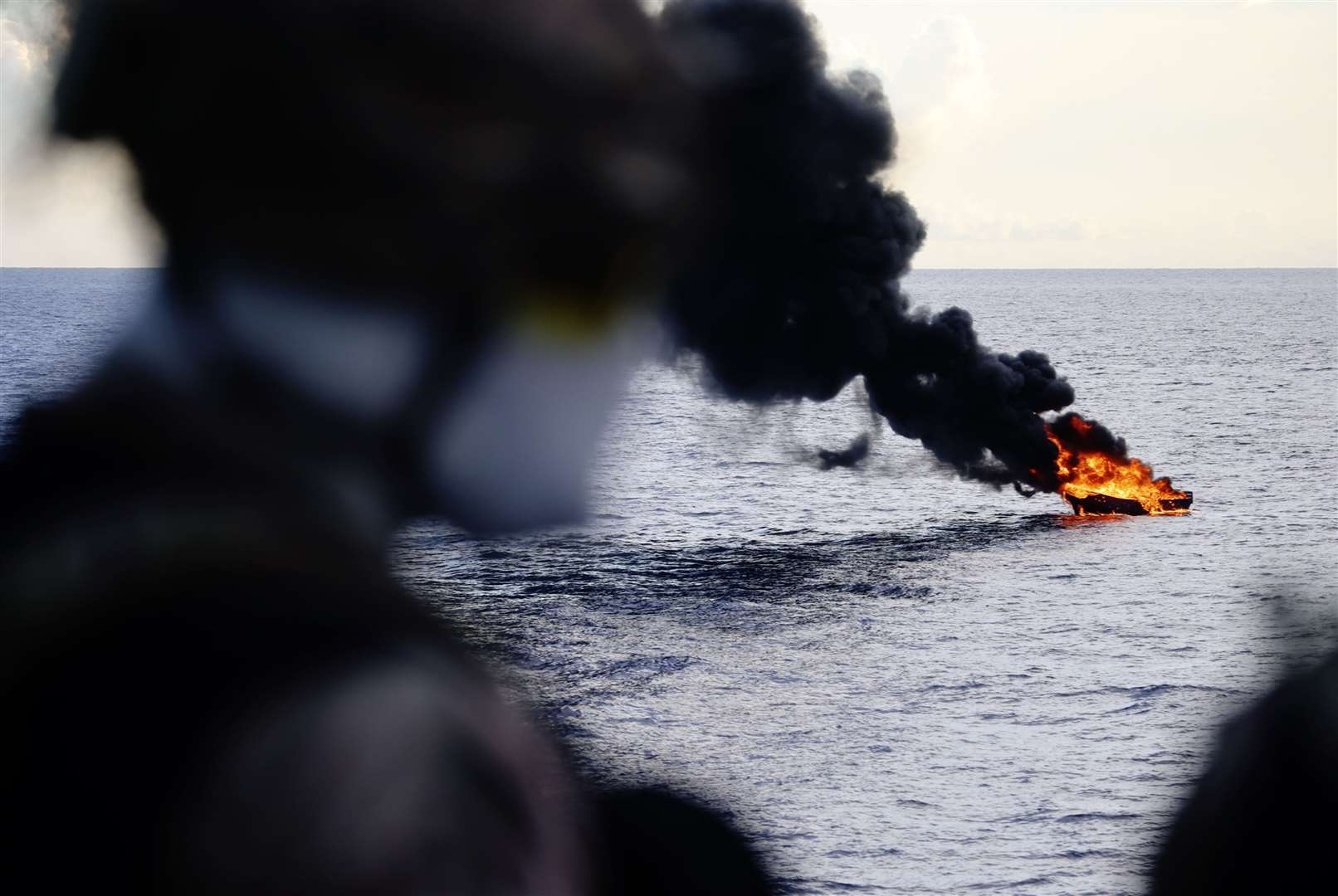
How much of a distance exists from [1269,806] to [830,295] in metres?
40.0

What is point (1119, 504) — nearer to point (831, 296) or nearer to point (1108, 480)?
point (1108, 480)

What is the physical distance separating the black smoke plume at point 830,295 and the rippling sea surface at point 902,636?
13.5 feet

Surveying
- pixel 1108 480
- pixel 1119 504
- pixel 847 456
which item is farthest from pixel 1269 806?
pixel 847 456

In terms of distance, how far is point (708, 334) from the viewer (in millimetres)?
37906

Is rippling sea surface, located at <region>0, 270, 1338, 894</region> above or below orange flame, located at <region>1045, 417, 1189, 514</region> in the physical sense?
below

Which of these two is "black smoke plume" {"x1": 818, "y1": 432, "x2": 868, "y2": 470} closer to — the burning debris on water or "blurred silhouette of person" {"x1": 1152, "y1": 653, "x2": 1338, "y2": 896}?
the burning debris on water

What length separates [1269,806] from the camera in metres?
1.56

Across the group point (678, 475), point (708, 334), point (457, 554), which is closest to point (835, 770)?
point (708, 334)

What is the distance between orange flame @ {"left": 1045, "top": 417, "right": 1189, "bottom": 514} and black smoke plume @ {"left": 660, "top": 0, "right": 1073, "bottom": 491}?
2.71 meters

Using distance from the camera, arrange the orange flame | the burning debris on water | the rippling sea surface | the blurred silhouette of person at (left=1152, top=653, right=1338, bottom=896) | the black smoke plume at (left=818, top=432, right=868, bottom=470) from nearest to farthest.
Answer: the blurred silhouette of person at (left=1152, top=653, right=1338, bottom=896) → the rippling sea surface → the burning debris on water → the orange flame → the black smoke plume at (left=818, top=432, right=868, bottom=470)

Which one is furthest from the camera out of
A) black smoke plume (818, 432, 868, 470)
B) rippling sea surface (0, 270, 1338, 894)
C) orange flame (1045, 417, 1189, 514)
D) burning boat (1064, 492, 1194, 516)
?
black smoke plume (818, 432, 868, 470)

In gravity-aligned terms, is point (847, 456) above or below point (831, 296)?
below

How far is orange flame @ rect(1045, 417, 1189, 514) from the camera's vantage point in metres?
54.9

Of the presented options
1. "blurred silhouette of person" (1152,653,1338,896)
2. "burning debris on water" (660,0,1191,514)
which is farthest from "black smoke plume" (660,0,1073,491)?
"blurred silhouette of person" (1152,653,1338,896)
